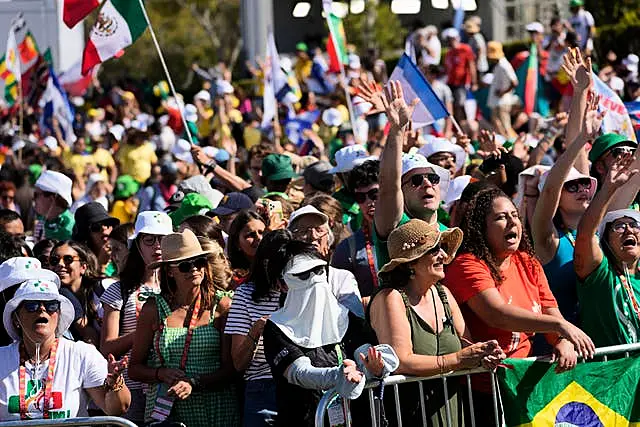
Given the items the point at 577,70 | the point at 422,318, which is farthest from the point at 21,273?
the point at 577,70

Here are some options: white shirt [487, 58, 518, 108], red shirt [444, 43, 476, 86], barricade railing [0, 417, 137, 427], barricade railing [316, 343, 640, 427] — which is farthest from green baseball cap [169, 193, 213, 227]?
red shirt [444, 43, 476, 86]

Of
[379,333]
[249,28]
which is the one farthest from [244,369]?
[249,28]

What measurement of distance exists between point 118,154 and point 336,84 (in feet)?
18.3

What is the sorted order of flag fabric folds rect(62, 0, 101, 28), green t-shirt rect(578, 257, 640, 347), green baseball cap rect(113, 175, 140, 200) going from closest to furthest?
green t-shirt rect(578, 257, 640, 347) → flag fabric folds rect(62, 0, 101, 28) → green baseball cap rect(113, 175, 140, 200)

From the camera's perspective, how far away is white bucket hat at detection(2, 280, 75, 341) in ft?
20.9

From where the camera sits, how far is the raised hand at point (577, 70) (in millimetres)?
8453

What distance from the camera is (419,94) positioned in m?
11.6

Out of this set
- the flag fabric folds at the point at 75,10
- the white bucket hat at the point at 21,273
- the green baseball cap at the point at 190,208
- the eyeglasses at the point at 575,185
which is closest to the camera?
the white bucket hat at the point at 21,273

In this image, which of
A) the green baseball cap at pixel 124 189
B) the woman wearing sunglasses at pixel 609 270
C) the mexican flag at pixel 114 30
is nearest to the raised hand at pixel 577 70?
the woman wearing sunglasses at pixel 609 270

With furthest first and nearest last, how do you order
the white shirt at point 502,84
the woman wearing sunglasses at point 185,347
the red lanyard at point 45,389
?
the white shirt at point 502,84 < the woman wearing sunglasses at point 185,347 < the red lanyard at point 45,389

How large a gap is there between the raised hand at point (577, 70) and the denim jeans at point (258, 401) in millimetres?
2907

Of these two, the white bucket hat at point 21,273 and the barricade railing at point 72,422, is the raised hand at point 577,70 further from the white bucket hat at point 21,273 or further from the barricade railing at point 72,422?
the barricade railing at point 72,422

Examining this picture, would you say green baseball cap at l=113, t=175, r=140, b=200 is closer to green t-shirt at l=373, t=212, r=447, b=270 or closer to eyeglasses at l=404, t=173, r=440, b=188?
eyeglasses at l=404, t=173, r=440, b=188

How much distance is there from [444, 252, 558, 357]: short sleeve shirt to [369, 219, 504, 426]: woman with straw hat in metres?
0.24
